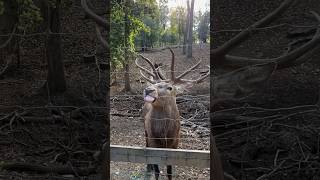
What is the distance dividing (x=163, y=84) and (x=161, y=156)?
0.61 metres

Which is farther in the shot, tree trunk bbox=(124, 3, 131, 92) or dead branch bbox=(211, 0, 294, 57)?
tree trunk bbox=(124, 3, 131, 92)

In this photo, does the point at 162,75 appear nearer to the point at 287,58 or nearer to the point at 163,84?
the point at 163,84

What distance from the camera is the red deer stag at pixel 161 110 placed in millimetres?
3143

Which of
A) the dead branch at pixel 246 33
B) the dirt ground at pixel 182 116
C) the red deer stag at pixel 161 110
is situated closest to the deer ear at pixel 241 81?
the dead branch at pixel 246 33

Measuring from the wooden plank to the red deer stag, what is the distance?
0.20m

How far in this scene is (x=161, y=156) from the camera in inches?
114

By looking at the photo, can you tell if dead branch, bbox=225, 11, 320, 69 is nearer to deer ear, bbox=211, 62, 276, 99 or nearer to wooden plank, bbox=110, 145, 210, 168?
deer ear, bbox=211, 62, 276, 99

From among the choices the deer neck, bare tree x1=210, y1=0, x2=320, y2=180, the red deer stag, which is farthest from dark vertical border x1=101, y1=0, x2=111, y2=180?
bare tree x1=210, y1=0, x2=320, y2=180

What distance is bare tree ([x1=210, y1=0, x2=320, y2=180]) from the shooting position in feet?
8.09

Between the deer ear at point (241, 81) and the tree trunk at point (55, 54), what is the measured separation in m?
1.11

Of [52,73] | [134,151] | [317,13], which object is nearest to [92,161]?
[134,151]

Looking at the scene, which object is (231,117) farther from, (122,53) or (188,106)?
(122,53)

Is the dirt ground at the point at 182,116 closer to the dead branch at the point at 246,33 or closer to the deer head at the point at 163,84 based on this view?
the deer head at the point at 163,84

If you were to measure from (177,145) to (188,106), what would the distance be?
0.35m
